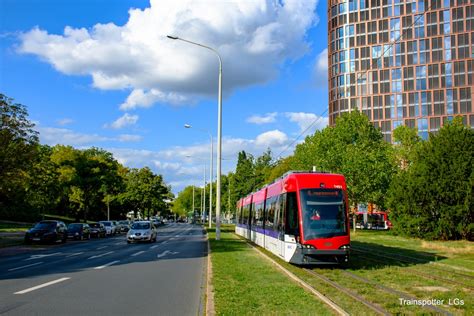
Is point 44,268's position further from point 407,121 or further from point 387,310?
point 407,121

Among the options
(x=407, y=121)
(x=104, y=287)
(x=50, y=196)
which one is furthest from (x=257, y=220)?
(x=407, y=121)

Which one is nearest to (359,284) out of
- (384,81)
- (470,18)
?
(384,81)

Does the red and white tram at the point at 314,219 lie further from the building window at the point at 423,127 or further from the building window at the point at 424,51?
the building window at the point at 424,51

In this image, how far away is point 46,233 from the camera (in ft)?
109

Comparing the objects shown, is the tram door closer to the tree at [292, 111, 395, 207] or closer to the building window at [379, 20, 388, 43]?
the tree at [292, 111, 395, 207]

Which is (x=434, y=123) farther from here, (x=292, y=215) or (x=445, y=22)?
(x=292, y=215)

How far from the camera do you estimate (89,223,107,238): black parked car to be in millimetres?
44906

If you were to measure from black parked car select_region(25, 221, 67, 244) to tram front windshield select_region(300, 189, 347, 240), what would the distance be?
73.8 ft

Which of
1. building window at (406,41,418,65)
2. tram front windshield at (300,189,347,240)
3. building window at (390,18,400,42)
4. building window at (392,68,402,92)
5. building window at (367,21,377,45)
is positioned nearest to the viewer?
tram front windshield at (300,189,347,240)

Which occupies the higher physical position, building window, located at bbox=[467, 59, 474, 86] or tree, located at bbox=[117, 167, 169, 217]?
building window, located at bbox=[467, 59, 474, 86]

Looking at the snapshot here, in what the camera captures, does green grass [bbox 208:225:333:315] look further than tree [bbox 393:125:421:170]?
No

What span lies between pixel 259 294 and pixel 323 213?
21.9ft

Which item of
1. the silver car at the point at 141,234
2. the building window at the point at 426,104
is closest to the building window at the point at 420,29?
the building window at the point at 426,104

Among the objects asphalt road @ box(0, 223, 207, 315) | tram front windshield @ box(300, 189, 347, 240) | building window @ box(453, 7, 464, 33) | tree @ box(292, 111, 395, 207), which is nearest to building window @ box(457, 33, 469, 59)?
building window @ box(453, 7, 464, 33)
